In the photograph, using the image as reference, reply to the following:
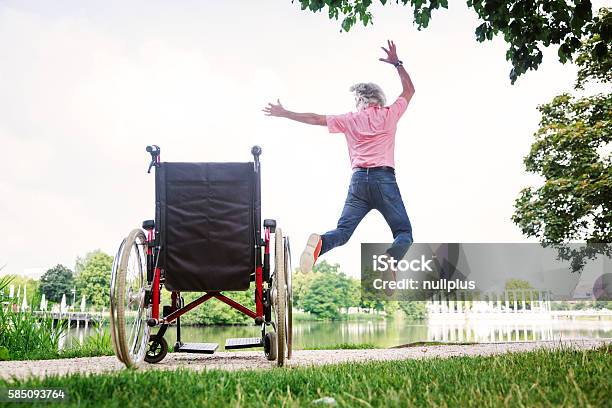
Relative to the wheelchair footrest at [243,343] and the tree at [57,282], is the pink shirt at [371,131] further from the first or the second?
the tree at [57,282]

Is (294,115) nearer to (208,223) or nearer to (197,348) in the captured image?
(208,223)

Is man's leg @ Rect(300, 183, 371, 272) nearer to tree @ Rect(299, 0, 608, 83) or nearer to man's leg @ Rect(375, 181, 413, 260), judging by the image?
man's leg @ Rect(375, 181, 413, 260)

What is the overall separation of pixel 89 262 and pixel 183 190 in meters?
26.5

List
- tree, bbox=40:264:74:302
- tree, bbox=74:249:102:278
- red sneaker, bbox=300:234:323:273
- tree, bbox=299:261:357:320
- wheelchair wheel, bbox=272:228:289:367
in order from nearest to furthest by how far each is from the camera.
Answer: wheelchair wheel, bbox=272:228:289:367 < red sneaker, bbox=300:234:323:273 < tree, bbox=299:261:357:320 < tree, bbox=40:264:74:302 < tree, bbox=74:249:102:278

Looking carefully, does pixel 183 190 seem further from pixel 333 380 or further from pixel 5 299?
pixel 5 299

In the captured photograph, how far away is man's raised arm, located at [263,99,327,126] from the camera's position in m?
4.43

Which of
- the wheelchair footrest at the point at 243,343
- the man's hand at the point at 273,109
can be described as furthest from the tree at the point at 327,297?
the wheelchair footrest at the point at 243,343

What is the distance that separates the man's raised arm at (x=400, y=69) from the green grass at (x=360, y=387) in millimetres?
2678

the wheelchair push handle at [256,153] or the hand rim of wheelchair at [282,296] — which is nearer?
the hand rim of wheelchair at [282,296]

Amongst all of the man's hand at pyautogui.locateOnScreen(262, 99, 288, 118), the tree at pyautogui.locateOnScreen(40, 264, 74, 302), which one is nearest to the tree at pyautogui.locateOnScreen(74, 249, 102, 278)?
the tree at pyautogui.locateOnScreen(40, 264, 74, 302)

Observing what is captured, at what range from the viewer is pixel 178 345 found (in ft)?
12.0

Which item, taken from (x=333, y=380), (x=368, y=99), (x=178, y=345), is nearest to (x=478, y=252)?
(x=368, y=99)

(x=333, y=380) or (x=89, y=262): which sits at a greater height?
(x=89, y=262)

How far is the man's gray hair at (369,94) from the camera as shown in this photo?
4.92 meters
